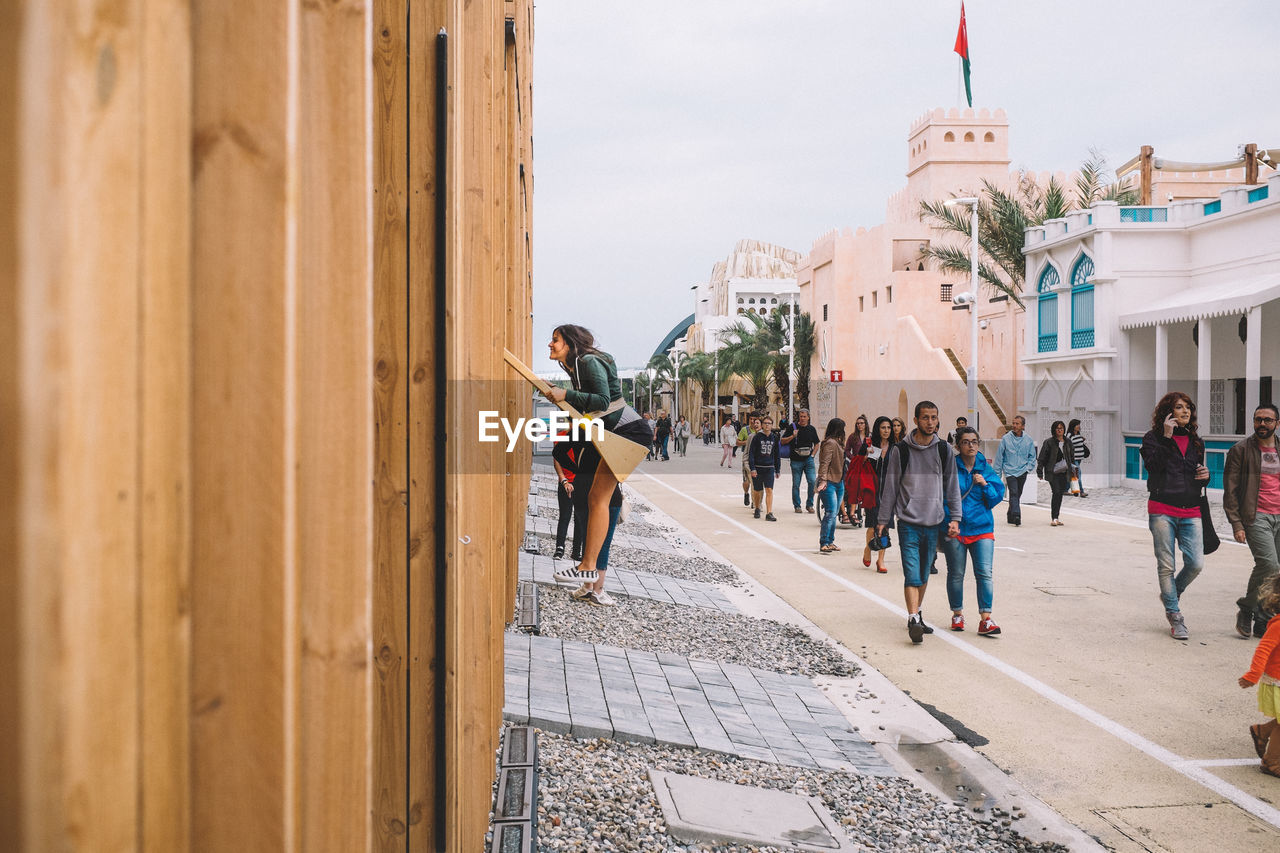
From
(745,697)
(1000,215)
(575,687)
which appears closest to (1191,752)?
(745,697)

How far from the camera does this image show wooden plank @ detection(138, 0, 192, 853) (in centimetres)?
103

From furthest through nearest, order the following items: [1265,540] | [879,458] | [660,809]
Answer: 1. [879,458]
2. [1265,540]
3. [660,809]

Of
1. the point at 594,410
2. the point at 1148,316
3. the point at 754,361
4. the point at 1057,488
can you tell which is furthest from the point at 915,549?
the point at 754,361

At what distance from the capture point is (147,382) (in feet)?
3.38

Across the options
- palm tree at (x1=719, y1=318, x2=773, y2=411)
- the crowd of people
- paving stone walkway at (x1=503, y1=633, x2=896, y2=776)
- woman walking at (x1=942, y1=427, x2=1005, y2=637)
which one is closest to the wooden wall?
paving stone walkway at (x1=503, y1=633, x2=896, y2=776)

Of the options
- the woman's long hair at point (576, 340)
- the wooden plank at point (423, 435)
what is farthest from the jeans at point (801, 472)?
the wooden plank at point (423, 435)

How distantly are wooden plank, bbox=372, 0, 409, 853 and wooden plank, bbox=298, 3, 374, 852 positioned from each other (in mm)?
746

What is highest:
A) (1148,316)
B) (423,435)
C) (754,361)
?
(754,361)

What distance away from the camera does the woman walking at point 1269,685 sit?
5.00 metres

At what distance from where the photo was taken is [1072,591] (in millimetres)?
10617

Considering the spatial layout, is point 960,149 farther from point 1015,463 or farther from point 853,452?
point 853,452

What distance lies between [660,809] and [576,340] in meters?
3.78

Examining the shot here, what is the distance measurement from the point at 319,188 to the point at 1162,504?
333 inches

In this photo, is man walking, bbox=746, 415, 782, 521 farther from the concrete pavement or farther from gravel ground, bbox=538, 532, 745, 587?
gravel ground, bbox=538, 532, 745, 587
